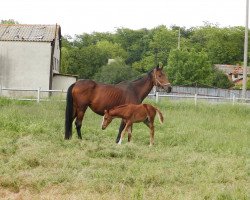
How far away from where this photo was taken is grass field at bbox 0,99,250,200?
6.16 m

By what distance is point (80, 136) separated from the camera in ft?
36.4

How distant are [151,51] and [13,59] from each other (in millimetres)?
53033

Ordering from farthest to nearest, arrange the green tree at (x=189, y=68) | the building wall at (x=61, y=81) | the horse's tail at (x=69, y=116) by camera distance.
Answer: the green tree at (x=189, y=68), the building wall at (x=61, y=81), the horse's tail at (x=69, y=116)

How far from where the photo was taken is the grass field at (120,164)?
6164mm

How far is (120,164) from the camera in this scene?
7.74m

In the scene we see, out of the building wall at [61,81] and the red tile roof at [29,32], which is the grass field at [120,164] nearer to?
the red tile roof at [29,32]

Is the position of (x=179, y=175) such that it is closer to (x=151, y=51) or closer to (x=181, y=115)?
(x=181, y=115)

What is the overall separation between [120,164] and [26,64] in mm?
22137

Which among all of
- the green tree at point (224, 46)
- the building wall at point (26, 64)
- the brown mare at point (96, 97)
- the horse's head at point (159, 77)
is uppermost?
the green tree at point (224, 46)

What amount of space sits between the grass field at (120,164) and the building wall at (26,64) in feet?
49.1

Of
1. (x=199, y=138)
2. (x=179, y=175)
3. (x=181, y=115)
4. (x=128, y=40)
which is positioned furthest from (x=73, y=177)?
(x=128, y=40)

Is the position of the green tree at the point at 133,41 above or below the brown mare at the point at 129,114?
above

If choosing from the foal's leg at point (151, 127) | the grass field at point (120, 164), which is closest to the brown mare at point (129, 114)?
the foal's leg at point (151, 127)

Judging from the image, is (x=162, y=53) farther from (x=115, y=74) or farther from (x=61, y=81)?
(x=61, y=81)
